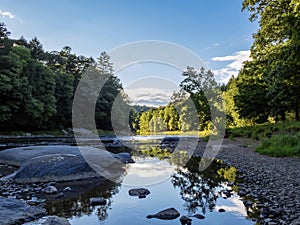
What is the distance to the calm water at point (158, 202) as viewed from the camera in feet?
13.1

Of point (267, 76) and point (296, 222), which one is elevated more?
point (267, 76)

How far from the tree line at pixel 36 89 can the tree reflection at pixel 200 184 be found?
1005 inches

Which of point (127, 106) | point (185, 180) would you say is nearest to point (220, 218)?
point (185, 180)

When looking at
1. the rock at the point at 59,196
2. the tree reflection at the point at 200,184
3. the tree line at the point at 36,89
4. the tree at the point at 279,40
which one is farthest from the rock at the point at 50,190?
the tree line at the point at 36,89

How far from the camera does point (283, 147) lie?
1044 centimetres

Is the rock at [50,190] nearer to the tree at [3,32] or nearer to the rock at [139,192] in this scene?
the rock at [139,192]

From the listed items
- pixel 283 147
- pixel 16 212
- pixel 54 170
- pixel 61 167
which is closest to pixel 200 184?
pixel 61 167

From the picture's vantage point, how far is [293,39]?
32.8 feet

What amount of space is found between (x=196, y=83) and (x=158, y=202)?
80.2 ft

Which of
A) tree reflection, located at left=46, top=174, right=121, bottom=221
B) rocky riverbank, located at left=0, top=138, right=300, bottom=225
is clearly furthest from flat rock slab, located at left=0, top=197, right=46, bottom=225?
tree reflection, located at left=46, top=174, right=121, bottom=221

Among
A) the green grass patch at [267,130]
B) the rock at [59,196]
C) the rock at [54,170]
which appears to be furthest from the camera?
the green grass patch at [267,130]

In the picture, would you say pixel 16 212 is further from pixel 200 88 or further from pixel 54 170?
pixel 200 88

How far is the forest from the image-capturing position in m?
12.4

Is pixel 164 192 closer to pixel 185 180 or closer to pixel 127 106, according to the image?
pixel 185 180
